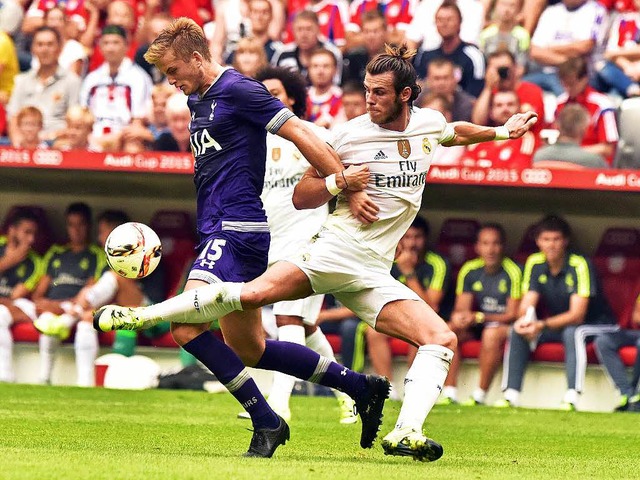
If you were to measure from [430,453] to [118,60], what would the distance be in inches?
400

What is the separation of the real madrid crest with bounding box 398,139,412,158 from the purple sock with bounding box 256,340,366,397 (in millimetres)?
1292

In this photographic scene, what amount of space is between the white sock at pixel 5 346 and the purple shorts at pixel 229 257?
761 centimetres

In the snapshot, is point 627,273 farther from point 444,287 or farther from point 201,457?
point 201,457

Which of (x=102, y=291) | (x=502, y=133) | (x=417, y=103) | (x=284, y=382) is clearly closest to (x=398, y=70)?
(x=502, y=133)

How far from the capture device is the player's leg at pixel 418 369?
21.0 feet

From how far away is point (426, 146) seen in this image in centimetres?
704

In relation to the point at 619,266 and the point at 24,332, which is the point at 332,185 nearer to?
the point at 619,266

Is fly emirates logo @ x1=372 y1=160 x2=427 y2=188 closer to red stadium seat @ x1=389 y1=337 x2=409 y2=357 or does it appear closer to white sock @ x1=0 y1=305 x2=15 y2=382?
red stadium seat @ x1=389 y1=337 x2=409 y2=357

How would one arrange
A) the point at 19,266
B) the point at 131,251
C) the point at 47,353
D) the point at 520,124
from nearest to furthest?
the point at 131,251
the point at 520,124
the point at 47,353
the point at 19,266

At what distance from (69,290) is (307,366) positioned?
7.54 m

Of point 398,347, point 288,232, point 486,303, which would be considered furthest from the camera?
point 486,303

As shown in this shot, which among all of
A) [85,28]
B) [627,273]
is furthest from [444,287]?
[85,28]

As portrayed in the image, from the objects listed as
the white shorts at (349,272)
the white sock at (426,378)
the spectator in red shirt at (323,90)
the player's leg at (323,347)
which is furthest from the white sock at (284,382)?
the spectator in red shirt at (323,90)

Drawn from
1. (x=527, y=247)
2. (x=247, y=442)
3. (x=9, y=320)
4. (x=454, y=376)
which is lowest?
(x=454, y=376)
